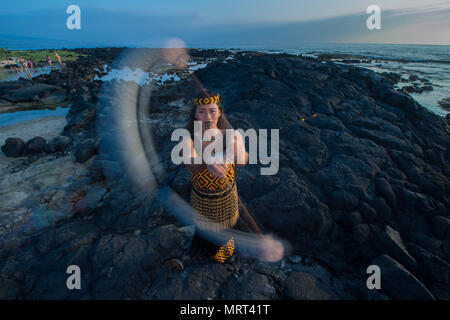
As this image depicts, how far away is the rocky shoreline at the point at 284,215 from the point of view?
2418mm

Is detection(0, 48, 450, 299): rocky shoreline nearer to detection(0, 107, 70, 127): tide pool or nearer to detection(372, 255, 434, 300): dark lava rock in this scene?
detection(372, 255, 434, 300): dark lava rock

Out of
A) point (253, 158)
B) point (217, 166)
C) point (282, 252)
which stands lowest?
point (282, 252)

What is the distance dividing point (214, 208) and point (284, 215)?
174cm

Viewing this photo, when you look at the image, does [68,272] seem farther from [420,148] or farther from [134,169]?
[420,148]

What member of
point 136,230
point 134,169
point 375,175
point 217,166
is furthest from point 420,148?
point 134,169

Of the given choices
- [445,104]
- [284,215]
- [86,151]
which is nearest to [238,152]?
[284,215]

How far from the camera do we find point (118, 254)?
2.61 metres

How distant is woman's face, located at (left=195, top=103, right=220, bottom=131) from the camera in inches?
75.6

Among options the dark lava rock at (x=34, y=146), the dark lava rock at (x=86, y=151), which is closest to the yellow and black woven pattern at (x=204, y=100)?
the dark lava rock at (x=86, y=151)

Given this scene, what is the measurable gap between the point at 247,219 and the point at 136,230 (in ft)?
6.13

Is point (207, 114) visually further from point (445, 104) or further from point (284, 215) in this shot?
point (445, 104)

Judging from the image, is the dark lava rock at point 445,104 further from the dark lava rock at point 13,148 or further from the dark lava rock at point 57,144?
the dark lava rock at point 13,148
